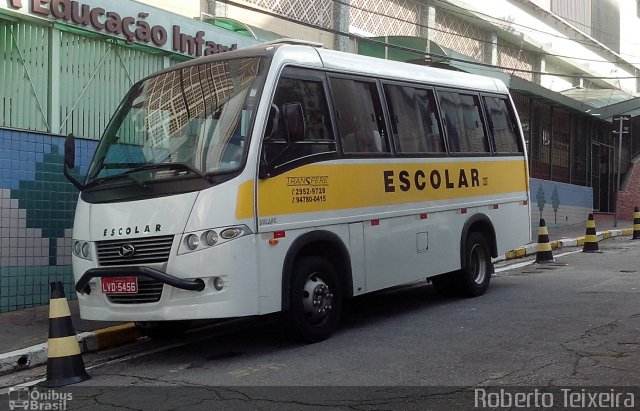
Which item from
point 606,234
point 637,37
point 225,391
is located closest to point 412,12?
point 606,234

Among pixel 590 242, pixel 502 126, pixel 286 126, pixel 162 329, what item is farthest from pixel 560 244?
pixel 286 126

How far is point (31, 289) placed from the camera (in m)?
A: 9.29

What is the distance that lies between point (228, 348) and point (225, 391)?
1.65 m

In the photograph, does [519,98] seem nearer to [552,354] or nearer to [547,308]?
[547,308]

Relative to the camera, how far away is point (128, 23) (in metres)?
10.3

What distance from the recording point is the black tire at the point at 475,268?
964 centimetres

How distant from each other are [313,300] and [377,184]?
5.36ft

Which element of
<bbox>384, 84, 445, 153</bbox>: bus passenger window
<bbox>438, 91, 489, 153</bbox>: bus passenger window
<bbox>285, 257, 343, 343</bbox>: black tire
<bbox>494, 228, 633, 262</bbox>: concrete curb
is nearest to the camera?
<bbox>285, 257, 343, 343</bbox>: black tire

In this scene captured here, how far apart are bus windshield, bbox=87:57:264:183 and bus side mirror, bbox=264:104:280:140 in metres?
0.20

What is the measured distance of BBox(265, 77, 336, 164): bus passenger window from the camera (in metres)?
6.83

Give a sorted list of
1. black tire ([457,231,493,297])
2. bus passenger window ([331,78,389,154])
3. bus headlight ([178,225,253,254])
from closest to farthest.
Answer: bus headlight ([178,225,253,254])
bus passenger window ([331,78,389,154])
black tire ([457,231,493,297])

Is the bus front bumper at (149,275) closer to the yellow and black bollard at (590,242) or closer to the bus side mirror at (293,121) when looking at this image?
the bus side mirror at (293,121)

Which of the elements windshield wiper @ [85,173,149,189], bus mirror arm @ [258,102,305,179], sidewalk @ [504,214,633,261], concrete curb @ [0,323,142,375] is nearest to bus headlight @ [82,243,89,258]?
windshield wiper @ [85,173,149,189]

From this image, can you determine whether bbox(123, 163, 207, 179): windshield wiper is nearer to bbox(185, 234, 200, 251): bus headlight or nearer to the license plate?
bbox(185, 234, 200, 251): bus headlight
